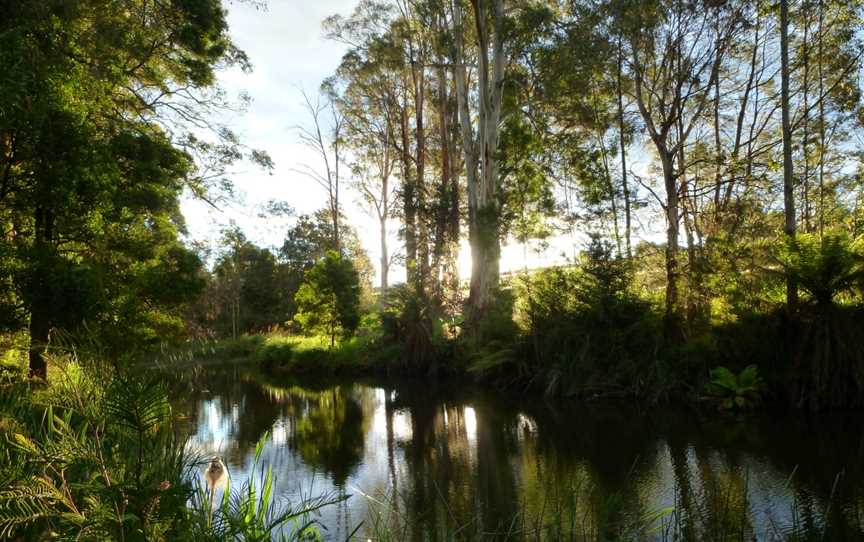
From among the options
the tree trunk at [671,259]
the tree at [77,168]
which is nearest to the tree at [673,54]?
the tree trunk at [671,259]

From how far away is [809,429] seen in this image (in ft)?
25.2

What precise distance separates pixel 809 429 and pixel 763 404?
1549mm

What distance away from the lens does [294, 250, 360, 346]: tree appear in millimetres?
21219

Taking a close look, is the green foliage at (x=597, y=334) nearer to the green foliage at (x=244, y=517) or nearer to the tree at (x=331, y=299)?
the green foliage at (x=244, y=517)

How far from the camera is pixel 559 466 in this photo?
6.68 m

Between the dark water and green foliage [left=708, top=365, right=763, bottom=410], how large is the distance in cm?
42

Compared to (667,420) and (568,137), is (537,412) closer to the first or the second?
(667,420)

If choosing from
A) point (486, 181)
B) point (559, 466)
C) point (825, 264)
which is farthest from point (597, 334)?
point (486, 181)

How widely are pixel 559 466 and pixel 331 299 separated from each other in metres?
15.4

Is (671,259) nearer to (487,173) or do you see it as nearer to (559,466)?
(487,173)

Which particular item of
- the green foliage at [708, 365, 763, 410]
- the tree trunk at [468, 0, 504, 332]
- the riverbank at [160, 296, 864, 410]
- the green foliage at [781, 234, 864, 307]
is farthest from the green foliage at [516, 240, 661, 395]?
the tree trunk at [468, 0, 504, 332]

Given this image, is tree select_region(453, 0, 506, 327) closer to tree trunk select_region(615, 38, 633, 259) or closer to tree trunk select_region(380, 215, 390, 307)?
tree trunk select_region(615, 38, 633, 259)

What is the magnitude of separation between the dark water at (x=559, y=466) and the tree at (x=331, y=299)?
911 cm

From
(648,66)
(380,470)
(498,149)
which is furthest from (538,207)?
(380,470)
